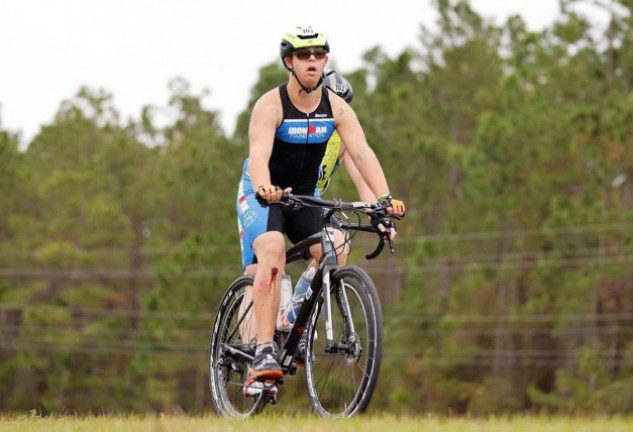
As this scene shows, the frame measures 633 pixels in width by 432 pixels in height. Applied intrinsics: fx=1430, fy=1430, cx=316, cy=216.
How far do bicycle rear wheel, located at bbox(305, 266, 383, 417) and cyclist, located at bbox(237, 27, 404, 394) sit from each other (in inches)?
11.8

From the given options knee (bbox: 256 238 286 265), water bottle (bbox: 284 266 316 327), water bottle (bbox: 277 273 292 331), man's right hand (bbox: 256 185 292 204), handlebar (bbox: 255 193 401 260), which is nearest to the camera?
man's right hand (bbox: 256 185 292 204)

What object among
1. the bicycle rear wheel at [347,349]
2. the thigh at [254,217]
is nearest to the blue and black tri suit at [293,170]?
the thigh at [254,217]

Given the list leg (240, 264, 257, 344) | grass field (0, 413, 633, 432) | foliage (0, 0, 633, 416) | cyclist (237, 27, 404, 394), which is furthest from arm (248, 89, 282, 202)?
foliage (0, 0, 633, 416)

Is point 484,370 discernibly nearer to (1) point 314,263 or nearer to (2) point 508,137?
(2) point 508,137

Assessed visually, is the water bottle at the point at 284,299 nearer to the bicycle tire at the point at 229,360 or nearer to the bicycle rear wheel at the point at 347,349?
the bicycle tire at the point at 229,360

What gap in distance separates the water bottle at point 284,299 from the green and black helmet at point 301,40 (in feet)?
5.38

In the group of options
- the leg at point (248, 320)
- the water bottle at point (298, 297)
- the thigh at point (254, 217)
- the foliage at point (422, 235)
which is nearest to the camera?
the thigh at point (254, 217)

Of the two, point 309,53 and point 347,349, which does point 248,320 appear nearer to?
point 347,349

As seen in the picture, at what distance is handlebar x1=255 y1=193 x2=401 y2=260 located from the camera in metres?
9.06

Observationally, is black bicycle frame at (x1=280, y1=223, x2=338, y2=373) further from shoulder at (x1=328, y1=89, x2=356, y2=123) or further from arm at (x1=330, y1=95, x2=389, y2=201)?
shoulder at (x1=328, y1=89, x2=356, y2=123)

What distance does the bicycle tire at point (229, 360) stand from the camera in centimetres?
1035

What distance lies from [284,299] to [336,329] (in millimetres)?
940

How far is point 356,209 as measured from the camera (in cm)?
907

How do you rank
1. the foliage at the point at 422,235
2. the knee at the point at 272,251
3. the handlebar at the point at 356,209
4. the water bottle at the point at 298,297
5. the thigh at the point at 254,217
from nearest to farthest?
the handlebar at the point at 356,209 < the knee at the point at 272,251 < the thigh at the point at 254,217 < the water bottle at the point at 298,297 < the foliage at the point at 422,235
